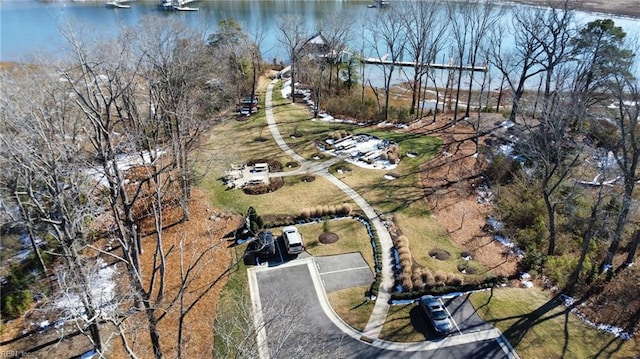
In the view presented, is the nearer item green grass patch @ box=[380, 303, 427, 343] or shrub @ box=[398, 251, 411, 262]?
green grass patch @ box=[380, 303, 427, 343]

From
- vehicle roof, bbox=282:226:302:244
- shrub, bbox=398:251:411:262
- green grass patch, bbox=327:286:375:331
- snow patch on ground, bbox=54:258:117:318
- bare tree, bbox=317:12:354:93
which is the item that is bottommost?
green grass patch, bbox=327:286:375:331

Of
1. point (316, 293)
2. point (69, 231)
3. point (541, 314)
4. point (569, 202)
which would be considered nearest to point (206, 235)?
point (316, 293)

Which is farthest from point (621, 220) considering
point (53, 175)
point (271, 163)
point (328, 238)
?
point (53, 175)

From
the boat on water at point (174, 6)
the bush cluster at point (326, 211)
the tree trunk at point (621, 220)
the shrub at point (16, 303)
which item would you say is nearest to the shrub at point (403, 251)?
the bush cluster at point (326, 211)

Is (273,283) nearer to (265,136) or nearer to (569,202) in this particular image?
(569,202)

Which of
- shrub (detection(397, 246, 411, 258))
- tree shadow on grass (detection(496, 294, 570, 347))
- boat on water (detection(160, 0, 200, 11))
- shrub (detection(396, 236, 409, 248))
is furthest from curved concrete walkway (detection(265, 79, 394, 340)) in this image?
boat on water (detection(160, 0, 200, 11))

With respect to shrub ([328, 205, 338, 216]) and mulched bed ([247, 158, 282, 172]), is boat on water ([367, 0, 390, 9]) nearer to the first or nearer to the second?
mulched bed ([247, 158, 282, 172])
